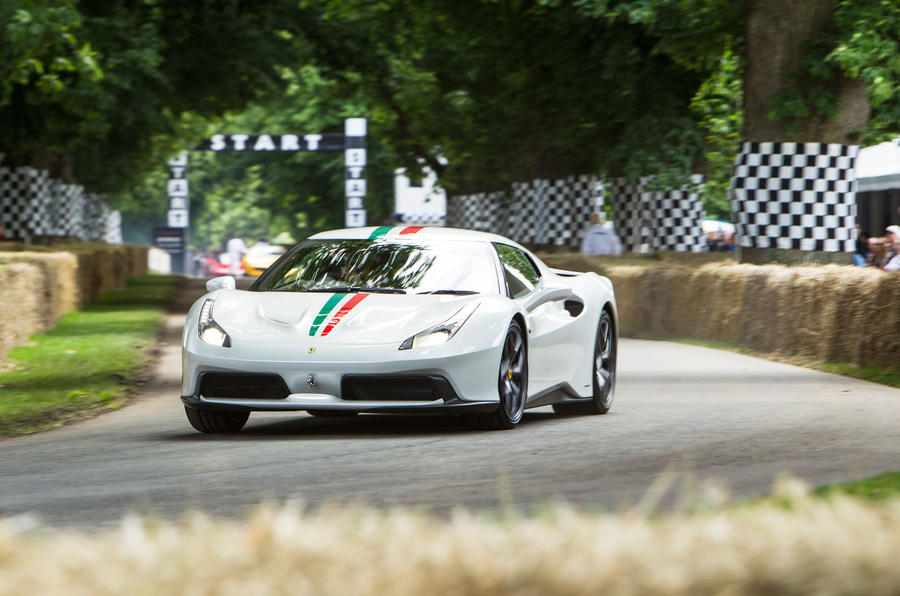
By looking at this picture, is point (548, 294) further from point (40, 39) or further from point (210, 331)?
point (40, 39)

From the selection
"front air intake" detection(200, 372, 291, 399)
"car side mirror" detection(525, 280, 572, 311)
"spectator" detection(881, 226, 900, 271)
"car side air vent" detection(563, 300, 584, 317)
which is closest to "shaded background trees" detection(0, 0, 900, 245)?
"spectator" detection(881, 226, 900, 271)

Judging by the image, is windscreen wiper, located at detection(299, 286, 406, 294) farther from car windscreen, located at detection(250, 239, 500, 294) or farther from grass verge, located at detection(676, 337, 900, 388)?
grass verge, located at detection(676, 337, 900, 388)

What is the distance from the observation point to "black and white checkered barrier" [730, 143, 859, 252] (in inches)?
775

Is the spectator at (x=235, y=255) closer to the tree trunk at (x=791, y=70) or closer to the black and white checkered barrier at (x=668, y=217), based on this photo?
the black and white checkered barrier at (x=668, y=217)

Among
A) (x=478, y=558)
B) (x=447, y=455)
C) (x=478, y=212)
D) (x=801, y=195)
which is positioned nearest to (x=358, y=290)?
(x=447, y=455)

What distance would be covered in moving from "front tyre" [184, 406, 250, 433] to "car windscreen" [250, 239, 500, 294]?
2.95 ft

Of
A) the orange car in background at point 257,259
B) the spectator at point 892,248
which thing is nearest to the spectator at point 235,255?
the orange car in background at point 257,259

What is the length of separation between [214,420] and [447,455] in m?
2.20

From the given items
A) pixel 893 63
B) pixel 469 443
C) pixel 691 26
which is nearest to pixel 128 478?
pixel 469 443

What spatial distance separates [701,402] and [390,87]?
82.7 ft

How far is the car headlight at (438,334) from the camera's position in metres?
9.29

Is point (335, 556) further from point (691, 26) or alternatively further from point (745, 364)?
point (691, 26)

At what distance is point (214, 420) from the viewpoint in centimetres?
1000

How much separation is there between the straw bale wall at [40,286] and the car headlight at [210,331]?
21.2ft
